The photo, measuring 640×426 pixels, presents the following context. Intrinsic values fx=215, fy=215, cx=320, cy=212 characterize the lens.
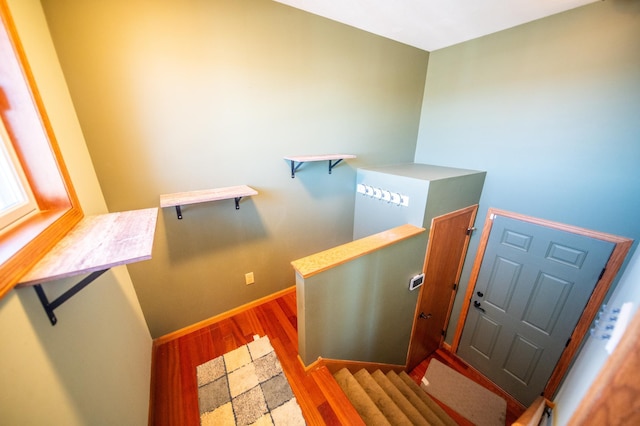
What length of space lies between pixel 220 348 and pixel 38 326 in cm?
142

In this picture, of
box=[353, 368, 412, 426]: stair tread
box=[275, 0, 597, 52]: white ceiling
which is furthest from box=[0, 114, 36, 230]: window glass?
box=[353, 368, 412, 426]: stair tread

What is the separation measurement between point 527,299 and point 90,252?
346 centimetres

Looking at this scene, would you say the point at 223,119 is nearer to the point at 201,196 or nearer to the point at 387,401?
the point at 201,196

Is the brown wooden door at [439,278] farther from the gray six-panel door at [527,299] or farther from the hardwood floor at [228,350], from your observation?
the hardwood floor at [228,350]

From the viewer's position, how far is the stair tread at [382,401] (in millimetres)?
1699

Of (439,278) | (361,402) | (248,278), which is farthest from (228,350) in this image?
(439,278)

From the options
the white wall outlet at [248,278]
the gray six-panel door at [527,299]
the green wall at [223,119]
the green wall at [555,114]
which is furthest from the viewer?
the white wall outlet at [248,278]

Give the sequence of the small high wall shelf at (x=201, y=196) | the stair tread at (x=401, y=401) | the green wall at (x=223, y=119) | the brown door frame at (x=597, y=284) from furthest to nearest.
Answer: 1. the stair tread at (x=401, y=401)
2. the brown door frame at (x=597, y=284)
3. the small high wall shelf at (x=201, y=196)
4. the green wall at (x=223, y=119)

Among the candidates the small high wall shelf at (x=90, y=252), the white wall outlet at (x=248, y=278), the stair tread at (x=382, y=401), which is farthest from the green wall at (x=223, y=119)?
the stair tread at (x=382, y=401)

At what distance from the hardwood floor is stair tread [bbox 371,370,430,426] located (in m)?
0.87

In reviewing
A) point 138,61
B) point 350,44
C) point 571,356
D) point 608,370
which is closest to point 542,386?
point 571,356

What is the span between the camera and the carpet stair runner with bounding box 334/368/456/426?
1581 mm

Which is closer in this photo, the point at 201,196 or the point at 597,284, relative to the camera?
the point at 201,196

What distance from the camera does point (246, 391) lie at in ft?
4.81
